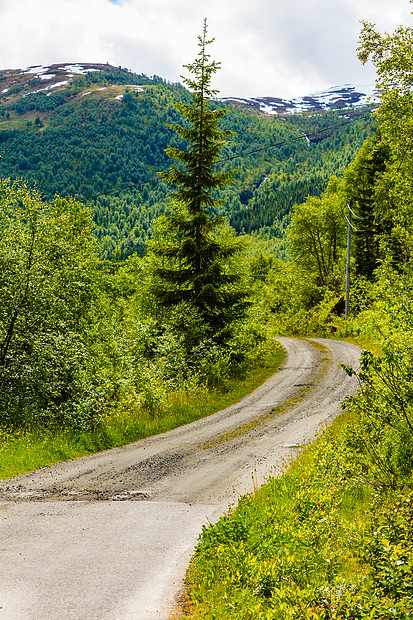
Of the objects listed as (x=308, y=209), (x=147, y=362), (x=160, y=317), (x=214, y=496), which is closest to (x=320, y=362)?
(x=160, y=317)

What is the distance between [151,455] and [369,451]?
5703 millimetres

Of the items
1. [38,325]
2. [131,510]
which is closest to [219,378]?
[38,325]

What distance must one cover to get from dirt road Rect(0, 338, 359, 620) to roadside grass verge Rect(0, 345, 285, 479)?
46cm

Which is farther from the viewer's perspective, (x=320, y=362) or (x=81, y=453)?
(x=320, y=362)

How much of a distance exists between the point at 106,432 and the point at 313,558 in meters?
8.03

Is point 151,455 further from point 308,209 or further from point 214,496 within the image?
point 308,209

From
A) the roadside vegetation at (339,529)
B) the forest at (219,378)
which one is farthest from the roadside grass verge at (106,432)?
the roadside vegetation at (339,529)

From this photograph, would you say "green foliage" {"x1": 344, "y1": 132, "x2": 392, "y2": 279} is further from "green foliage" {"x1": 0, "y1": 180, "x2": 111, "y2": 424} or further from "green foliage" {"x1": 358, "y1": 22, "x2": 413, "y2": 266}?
"green foliage" {"x1": 0, "y1": 180, "x2": 111, "y2": 424}

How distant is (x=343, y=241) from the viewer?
44.4 metres

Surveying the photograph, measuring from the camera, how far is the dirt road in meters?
4.73

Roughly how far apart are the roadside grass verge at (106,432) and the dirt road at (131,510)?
0.46m

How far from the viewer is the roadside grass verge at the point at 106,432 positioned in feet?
32.0

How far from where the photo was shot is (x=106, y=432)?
11.6 meters

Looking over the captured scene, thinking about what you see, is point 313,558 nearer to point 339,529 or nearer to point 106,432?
point 339,529
